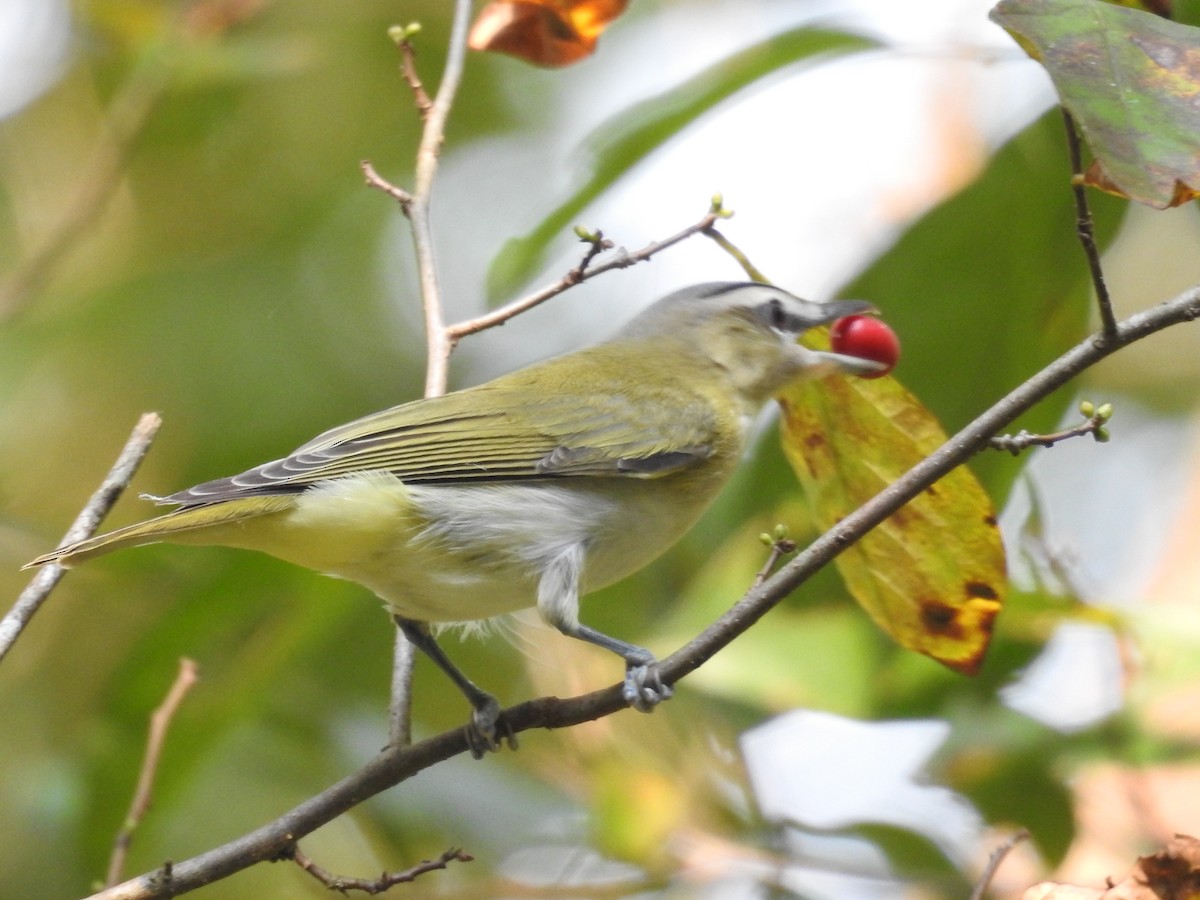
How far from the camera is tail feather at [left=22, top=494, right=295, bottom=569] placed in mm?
2068

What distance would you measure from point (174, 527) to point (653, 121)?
1667 mm

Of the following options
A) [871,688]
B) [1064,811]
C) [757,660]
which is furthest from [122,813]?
[1064,811]

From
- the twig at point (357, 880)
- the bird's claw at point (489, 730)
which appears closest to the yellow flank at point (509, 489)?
the bird's claw at point (489, 730)

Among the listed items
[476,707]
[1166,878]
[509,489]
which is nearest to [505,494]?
[509,489]

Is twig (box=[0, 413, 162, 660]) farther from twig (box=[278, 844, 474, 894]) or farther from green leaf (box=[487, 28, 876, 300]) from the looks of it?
green leaf (box=[487, 28, 876, 300])

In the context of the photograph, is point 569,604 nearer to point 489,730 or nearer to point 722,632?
point 489,730

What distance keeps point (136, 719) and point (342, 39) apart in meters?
3.77

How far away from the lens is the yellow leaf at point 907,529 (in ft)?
7.37

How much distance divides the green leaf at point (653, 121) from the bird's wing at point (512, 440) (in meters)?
0.38

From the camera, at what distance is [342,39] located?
6.09 meters

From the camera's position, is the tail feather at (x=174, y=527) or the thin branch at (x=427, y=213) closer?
the tail feather at (x=174, y=527)

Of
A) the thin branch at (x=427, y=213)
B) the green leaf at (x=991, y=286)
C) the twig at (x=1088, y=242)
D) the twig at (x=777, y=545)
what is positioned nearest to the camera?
the twig at (x=1088, y=242)

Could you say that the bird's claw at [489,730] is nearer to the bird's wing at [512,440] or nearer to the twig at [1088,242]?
the bird's wing at [512,440]

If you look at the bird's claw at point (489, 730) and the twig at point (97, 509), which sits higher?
the twig at point (97, 509)
